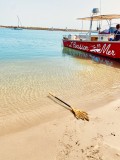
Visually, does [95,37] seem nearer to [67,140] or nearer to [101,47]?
[101,47]

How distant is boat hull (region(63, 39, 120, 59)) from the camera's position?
14276mm

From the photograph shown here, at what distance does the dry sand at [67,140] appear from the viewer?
4.11 m

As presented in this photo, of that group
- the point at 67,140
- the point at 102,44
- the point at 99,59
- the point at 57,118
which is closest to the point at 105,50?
the point at 102,44

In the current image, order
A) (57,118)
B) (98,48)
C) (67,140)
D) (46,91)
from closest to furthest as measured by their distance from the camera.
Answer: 1. (67,140)
2. (57,118)
3. (46,91)
4. (98,48)

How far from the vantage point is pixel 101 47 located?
15.7 metres

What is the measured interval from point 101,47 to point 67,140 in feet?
38.9

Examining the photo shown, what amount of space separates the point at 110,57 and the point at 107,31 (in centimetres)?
250

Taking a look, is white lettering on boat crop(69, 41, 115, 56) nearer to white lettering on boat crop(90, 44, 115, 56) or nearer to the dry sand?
white lettering on boat crop(90, 44, 115, 56)

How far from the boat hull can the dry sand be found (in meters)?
8.95

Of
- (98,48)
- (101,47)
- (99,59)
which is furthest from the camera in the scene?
(98,48)

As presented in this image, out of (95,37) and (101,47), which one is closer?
(101,47)

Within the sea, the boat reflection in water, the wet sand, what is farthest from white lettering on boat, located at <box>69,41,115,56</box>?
the wet sand

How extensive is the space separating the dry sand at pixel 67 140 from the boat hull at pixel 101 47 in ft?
29.4

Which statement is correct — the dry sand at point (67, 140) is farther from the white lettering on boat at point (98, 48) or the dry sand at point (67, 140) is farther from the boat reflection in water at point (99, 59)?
the white lettering on boat at point (98, 48)
